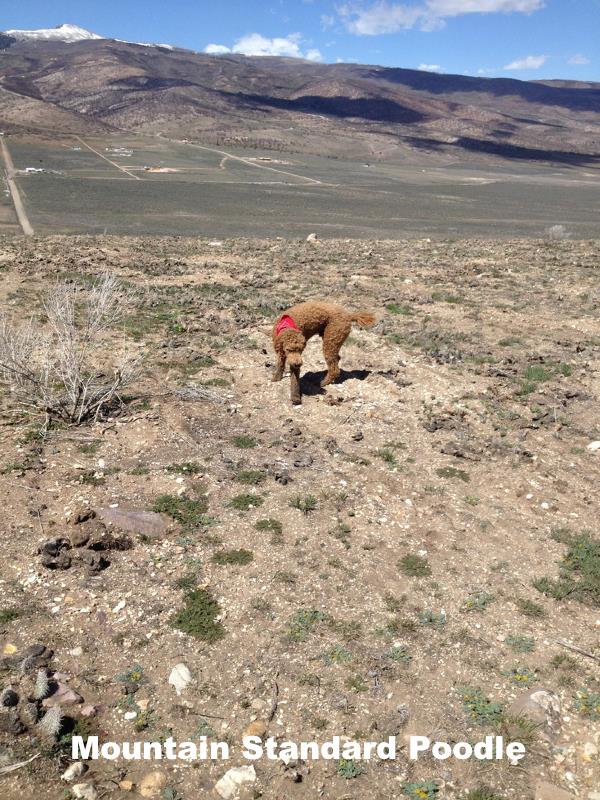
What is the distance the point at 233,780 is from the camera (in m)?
4.30

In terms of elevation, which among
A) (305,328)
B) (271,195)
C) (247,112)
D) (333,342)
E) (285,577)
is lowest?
(285,577)

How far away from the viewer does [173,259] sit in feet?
69.9

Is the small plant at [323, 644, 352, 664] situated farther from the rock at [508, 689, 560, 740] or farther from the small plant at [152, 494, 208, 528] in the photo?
the small plant at [152, 494, 208, 528]

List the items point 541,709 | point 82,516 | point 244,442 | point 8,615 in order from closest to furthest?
1. point 541,709
2. point 8,615
3. point 82,516
4. point 244,442

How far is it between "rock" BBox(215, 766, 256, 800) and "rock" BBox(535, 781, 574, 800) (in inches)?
84.8

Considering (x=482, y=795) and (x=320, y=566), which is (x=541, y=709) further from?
(x=320, y=566)

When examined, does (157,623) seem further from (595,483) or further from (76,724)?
(595,483)

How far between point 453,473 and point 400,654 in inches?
137

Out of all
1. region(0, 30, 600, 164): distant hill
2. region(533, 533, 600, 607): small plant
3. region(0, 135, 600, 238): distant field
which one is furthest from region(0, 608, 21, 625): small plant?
region(0, 30, 600, 164): distant hill

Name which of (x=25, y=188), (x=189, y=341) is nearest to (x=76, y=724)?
(x=189, y=341)

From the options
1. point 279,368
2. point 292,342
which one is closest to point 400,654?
point 292,342

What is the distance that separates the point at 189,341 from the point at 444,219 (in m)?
33.8

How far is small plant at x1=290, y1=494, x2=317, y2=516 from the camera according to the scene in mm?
7340

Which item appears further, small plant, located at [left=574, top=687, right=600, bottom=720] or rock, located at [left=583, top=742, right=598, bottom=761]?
small plant, located at [left=574, top=687, right=600, bottom=720]
